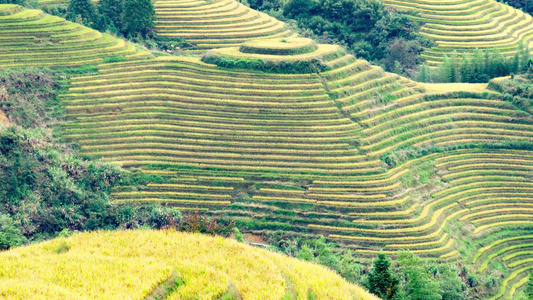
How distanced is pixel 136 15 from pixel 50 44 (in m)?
12.7

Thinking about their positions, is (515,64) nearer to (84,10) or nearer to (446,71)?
(446,71)

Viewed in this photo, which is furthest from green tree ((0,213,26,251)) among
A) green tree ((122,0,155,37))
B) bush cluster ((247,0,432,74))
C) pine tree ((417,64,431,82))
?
bush cluster ((247,0,432,74))

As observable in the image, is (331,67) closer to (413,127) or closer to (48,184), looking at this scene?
(413,127)

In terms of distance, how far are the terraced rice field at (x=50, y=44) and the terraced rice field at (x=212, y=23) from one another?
1072cm

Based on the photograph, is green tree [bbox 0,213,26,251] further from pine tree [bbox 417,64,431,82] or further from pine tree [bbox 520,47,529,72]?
pine tree [bbox 520,47,529,72]

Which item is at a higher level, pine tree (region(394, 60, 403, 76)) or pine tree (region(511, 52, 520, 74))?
pine tree (region(511, 52, 520, 74))

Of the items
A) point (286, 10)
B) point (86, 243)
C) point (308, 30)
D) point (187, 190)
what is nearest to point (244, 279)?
point (86, 243)

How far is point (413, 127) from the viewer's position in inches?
2144

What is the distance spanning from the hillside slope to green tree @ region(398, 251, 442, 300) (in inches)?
543

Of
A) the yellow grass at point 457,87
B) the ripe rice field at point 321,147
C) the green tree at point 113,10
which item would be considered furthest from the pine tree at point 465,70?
the green tree at point 113,10

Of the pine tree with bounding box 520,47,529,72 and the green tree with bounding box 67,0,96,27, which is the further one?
the green tree with bounding box 67,0,96,27

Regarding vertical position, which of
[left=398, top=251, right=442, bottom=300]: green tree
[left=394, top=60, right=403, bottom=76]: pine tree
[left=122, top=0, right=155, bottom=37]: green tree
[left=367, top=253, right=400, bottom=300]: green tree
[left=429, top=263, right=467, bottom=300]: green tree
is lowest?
[left=429, top=263, right=467, bottom=300]: green tree

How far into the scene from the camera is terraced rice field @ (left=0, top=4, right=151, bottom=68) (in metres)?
58.3

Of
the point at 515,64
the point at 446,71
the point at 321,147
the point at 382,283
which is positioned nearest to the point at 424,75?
the point at 446,71
